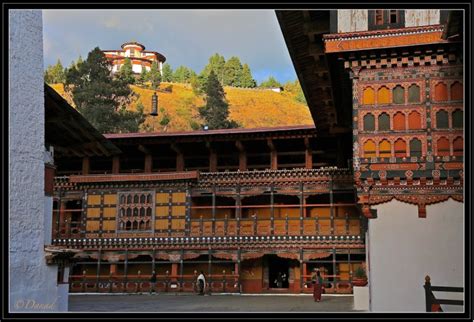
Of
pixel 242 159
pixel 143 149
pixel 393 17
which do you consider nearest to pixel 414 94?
pixel 393 17

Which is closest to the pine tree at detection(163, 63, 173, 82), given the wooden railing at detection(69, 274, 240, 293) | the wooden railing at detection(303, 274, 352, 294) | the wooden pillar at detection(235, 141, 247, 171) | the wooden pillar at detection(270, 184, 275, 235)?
the wooden pillar at detection(235, 141, 247, 171)

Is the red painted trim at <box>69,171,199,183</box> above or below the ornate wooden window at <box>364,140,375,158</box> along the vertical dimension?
above

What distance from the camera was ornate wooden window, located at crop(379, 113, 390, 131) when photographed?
1952 centimetres

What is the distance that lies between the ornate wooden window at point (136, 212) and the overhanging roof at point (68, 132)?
36.6 ft

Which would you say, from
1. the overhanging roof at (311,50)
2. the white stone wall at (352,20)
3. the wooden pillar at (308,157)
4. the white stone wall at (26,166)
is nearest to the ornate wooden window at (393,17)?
the white stone wall at (352,20)

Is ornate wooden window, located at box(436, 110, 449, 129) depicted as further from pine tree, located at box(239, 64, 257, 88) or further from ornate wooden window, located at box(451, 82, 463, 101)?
pine tree, located at box(239, 64, 257, 88)

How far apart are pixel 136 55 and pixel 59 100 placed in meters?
119

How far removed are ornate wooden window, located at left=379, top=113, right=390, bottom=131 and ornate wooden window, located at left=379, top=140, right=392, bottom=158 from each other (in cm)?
41

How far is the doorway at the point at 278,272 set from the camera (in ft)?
113

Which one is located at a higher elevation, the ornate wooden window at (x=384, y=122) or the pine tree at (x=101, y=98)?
the pine tree at (x=101, y=98)

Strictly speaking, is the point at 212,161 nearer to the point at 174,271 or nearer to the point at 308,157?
the point at 308,157

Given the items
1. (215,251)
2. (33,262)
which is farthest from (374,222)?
(215,251)

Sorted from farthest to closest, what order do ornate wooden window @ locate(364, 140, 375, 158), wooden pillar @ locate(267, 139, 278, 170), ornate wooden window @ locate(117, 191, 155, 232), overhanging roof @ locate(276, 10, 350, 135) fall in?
wooden pillar @ locate(267, 139, 278, 170) < ornate wooden window @ locate(117, 191, 155, 232) < overhanging roof @ locate(276, 10, 350, 135) < ornate wooden window @ locate(364, 140, 375, 158)

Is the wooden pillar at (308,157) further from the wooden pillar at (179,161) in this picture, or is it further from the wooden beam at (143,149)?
the wooden beam at (143,149)
